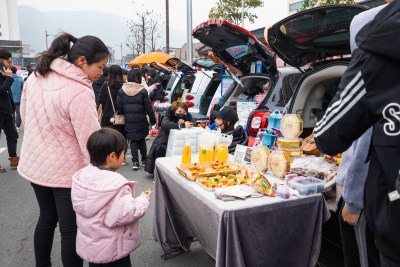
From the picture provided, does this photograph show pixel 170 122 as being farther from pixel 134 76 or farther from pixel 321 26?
pixel 321 26

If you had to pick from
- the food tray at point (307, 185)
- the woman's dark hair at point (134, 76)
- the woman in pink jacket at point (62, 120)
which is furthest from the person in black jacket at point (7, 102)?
the food tray at point (307, 185)

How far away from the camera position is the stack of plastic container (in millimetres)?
2684

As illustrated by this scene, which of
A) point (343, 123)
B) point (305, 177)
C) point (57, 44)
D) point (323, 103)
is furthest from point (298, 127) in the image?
point (57, 44)

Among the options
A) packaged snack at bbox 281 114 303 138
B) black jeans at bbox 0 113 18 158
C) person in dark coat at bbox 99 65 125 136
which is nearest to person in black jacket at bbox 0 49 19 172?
black jeans at bbox 0 113 18 158

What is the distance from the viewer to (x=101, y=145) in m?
1.93

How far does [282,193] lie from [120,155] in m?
1.09

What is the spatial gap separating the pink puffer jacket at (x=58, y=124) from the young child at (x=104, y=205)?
0.43ft

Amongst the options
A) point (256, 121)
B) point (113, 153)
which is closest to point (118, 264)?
point (113, 153)

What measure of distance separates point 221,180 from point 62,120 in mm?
1159

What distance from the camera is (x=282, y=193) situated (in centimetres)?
192

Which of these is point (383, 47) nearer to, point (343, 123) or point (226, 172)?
point (343, 123)

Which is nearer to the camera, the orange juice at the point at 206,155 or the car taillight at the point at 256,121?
the orange juice at the point at 206,155

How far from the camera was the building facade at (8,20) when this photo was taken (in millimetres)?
96312

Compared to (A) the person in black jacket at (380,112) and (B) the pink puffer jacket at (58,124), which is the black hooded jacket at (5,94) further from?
(A) the person in black jacket at (380,112)
